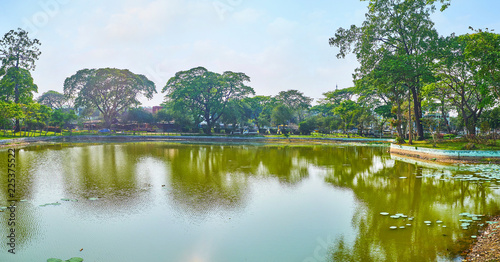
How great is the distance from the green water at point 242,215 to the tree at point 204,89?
3401 centimetres

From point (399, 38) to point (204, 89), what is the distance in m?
29.6

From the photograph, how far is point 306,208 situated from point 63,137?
1819 inches

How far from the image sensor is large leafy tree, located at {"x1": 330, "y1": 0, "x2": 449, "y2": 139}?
24733 mm

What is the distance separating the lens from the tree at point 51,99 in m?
82.8

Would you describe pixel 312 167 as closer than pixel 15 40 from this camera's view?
Yes

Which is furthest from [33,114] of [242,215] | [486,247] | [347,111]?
[486,247]

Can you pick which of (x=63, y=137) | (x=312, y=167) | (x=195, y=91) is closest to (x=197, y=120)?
(x=195, y=91)

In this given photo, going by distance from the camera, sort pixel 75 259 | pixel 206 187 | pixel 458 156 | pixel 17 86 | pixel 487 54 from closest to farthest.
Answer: pixel 75 259
pixel 206 187
pixel 487 54
pixel 458 156
pixel 17 86

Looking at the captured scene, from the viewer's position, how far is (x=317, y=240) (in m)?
6.34

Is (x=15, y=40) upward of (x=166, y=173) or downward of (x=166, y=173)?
upward

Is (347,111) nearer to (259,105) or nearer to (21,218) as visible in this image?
(259,105)

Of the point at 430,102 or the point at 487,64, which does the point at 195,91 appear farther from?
the point at 487,64

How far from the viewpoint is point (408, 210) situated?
8.54m

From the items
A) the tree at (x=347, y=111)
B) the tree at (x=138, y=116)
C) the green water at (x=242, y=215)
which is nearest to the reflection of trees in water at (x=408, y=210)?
the green water at (x=242, y=215)
